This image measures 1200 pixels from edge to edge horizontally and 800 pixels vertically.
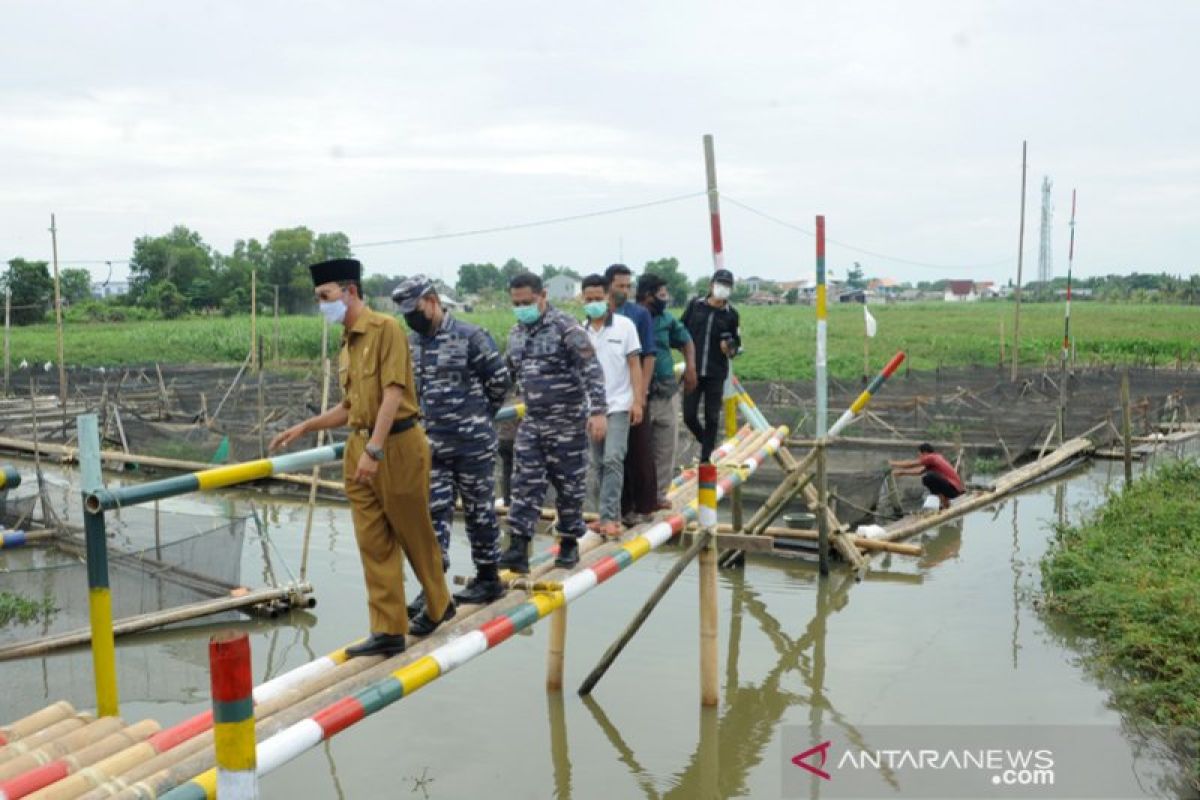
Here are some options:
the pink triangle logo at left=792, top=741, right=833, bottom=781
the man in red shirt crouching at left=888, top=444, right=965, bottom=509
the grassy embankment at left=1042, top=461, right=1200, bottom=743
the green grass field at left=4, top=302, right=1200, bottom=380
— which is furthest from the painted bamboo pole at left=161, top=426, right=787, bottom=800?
the green grass field at left=4, top=302, right=1200, bottom=380

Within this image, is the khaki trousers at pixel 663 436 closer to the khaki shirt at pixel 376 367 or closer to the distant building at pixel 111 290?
the khaki shirt at pixel 376 367

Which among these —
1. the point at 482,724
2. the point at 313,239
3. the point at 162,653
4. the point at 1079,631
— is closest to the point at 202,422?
the point at 162,653

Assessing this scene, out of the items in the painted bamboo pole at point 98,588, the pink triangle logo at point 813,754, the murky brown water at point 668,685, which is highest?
the painted bamboo pole at point 98,588

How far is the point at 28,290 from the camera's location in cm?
3875

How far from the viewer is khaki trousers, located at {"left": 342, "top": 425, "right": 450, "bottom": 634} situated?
12.2ft

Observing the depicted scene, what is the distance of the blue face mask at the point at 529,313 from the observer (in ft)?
15.4

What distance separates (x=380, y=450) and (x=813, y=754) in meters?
3.62

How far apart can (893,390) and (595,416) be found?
16.1 meters

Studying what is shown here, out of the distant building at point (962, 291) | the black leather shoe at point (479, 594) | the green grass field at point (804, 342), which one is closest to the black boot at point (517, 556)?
the black leather shoe at point (479, 594)

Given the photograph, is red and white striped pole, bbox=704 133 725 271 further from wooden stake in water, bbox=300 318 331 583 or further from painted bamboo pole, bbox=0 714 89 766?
painted bamboo pole, bbox=0 714 89 766

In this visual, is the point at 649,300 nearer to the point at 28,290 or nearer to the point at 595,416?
the point at 595,416

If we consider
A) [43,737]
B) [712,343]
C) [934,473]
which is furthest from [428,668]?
[934,473]

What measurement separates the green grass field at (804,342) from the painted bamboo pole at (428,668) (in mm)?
21086

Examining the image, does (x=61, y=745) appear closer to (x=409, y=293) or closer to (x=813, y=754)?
(x=409, y=293)
